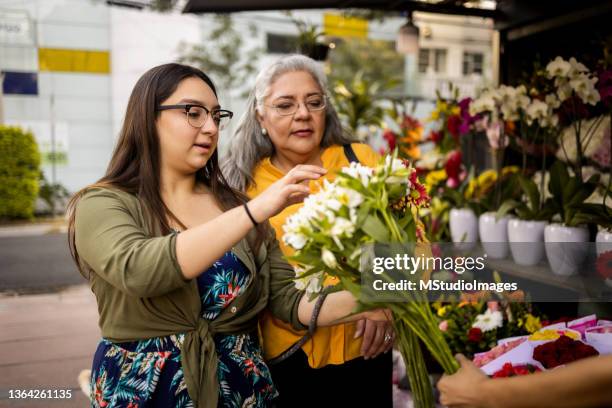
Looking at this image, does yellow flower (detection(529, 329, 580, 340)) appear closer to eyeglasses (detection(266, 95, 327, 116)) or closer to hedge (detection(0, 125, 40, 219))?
eyeglasses (detection(266, 95, 327, 116))

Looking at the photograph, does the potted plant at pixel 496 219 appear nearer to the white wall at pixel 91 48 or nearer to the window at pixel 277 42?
the white wall at pixel 91 48

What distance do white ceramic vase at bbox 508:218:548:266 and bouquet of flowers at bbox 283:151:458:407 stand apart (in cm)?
144

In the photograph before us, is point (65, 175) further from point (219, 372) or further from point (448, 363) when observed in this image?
point (448, 363)

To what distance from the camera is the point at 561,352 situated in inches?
54.0

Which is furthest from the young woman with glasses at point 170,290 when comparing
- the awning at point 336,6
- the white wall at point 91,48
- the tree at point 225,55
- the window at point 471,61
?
the window at point 471,61

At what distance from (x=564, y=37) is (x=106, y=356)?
2979mm

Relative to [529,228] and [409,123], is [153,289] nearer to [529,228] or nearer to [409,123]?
[529,228]

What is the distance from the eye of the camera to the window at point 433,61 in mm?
13815

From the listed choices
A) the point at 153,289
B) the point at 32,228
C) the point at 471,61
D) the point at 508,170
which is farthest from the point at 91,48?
the point at 471,61

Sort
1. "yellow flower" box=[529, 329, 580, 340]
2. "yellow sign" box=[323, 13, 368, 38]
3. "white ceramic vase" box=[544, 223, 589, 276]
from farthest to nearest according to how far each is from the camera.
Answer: "yellow sign" box=[323, 13, 368, 38] < "white ceramic vase" box=[544, 223, 589, 276] < "yellow flower" box=[529, 329, 580, 340]

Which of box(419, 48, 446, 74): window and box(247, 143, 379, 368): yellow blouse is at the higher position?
box(419, 48, 446, 74): window

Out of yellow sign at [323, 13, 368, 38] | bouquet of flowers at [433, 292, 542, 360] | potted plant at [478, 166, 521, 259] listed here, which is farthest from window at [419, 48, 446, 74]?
bouquet of flowers at [433, 292, 542, 360]

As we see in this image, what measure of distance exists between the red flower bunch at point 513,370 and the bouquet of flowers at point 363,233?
0.32 meters

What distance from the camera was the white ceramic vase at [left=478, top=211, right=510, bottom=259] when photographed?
261cm
